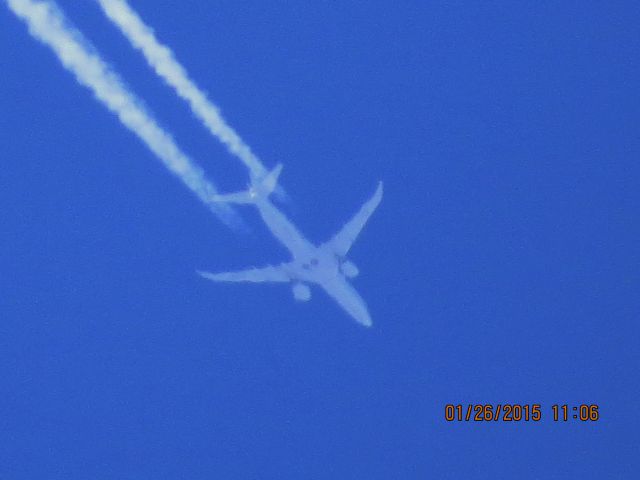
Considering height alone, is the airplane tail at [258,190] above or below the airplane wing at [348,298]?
above

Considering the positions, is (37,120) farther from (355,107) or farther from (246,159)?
(355,107)

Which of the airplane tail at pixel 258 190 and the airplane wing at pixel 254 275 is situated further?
the airplane wing at pixel 254 275

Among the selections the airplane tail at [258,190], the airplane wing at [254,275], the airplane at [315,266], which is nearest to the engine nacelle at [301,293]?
the airplane at [315,266]

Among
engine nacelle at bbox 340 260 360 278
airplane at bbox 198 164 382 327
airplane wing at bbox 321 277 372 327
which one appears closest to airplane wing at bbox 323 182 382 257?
airplane at bbox 198 164 382 327

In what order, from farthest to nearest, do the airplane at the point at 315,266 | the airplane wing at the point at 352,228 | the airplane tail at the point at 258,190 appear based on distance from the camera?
the airplane wing at the point at 352,228 → the airplane at the point at 315,266 → the airplane tail at the point at 258,190

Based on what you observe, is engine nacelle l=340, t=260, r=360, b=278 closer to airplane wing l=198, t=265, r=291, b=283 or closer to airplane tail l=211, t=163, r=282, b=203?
airplane wing l=198, t=265, r=291, b=283

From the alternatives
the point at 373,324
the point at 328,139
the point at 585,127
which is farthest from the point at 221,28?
the point at 585,127

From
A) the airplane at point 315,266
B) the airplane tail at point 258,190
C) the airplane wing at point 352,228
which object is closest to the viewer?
the airplane tail at point 258,190

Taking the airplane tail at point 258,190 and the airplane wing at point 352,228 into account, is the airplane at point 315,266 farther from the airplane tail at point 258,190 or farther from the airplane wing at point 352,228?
the airplane tail at point 258,190
